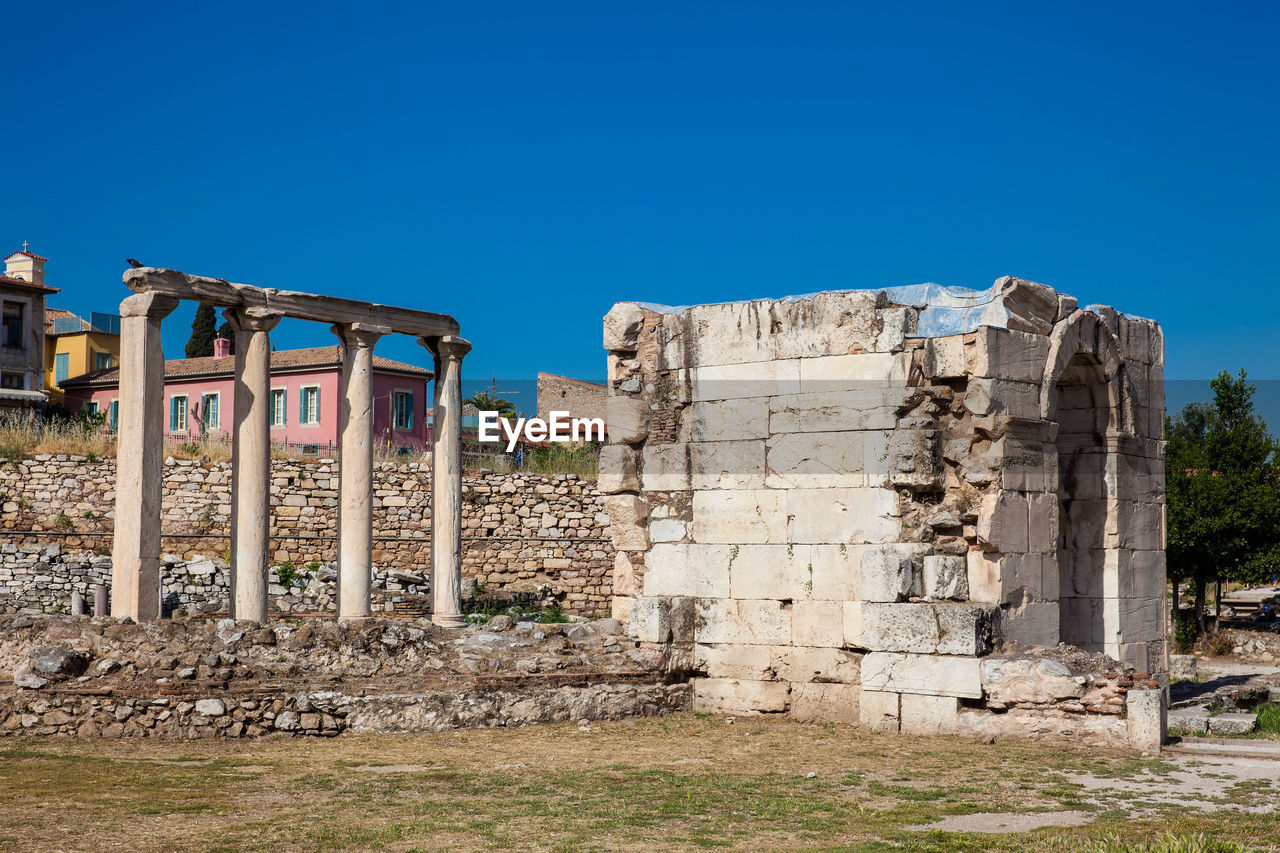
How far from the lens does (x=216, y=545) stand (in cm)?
2325

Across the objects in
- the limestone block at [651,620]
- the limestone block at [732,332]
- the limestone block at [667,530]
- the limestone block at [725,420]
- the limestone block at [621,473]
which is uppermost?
the limestone block at [732,332]

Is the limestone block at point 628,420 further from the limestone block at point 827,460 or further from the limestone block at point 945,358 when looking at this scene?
the limestone block at point 945,358

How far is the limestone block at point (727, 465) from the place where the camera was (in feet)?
40.0

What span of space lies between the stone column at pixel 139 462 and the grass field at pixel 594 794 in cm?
268

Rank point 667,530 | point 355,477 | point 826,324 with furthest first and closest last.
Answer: point 355,477 < point 667,530 < point 826,324

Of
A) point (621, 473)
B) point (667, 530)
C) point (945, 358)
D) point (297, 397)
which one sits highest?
point (297, 397)

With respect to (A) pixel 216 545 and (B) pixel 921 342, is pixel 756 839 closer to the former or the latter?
(B) pixel 921 342

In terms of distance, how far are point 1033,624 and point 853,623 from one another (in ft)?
5.24

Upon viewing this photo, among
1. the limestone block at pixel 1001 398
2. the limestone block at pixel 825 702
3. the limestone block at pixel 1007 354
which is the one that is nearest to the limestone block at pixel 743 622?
the limestone block at pixel 825 702

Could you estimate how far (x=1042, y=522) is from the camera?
1153 cm

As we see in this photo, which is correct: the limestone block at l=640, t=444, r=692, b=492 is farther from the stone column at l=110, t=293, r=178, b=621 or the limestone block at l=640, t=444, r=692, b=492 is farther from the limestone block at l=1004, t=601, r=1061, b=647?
the stone column at l=110, t=293, r=178, b=621

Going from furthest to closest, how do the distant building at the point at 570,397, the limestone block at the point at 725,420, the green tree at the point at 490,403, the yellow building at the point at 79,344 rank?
1. the yellow building at the point at 79,344
2. the green tree at the point at 490,403
3. the distant building at the point at 570,397
4. the limestone block at the point at 725,420

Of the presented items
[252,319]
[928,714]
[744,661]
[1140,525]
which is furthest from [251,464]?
[1140,525]

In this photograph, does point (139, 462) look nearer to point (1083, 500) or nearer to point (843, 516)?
point (843, 516)
